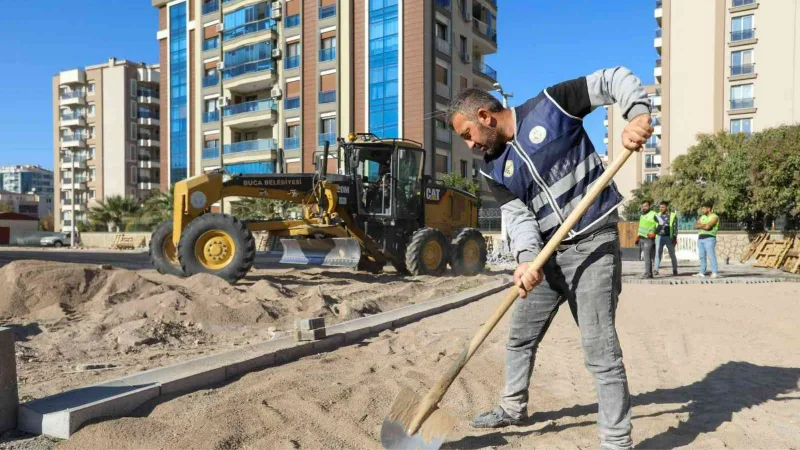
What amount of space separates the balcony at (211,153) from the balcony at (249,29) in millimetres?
8296

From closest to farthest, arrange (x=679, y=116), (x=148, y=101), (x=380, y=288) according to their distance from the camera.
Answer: (x=380, y=288), (x=679, y=116), (x=148, y=101)

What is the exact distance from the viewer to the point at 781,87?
1524 inches

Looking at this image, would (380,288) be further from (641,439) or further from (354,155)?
(641,439)

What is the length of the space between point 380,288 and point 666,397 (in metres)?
5.87

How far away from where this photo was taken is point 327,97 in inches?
1527

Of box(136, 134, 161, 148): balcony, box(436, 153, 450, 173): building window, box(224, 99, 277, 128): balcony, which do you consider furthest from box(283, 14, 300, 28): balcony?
box(136, 134, 161, 148): balcony

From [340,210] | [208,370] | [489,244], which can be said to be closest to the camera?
[208,370]

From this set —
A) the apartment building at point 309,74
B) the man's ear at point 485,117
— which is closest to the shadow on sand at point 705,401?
the man's ear at point 485,117

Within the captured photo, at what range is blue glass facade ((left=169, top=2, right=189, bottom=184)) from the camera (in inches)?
1880

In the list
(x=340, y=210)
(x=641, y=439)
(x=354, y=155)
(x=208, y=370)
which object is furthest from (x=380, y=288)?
(x=641, y=439)

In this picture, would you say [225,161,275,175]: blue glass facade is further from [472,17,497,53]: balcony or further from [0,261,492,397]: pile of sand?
[0,261,492,397]: pile of sand

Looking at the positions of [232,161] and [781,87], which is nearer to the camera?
[781,87]

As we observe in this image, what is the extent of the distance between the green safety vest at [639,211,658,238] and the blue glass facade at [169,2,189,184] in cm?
4100

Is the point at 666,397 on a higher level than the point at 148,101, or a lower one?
lower
